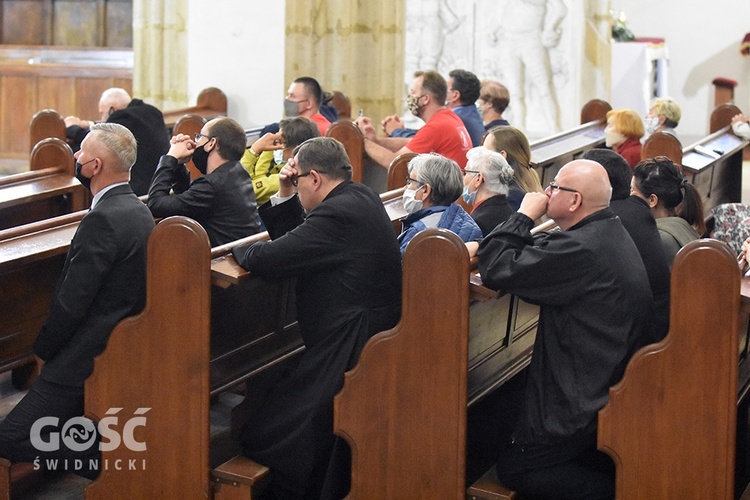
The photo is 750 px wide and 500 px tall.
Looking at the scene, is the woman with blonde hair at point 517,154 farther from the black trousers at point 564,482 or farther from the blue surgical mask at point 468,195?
the black trousers at point 564,482

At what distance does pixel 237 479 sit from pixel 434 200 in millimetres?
1191

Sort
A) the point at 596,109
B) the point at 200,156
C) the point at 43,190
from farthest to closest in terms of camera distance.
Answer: the point at 596,109
the point at 43,190
the point at 200,156

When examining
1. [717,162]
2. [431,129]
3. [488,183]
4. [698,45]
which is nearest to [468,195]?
[488,183]

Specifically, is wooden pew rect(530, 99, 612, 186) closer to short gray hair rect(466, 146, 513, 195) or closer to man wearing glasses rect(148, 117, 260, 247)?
short gray hair rect(466, 146, 513, 195)

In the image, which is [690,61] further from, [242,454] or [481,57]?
[242,454]

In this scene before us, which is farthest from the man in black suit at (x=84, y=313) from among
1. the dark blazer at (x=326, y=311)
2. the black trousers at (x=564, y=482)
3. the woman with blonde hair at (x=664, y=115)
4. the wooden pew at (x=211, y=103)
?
the wooden pew at (x=211, y=103)

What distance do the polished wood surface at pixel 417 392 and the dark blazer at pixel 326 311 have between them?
116 mm

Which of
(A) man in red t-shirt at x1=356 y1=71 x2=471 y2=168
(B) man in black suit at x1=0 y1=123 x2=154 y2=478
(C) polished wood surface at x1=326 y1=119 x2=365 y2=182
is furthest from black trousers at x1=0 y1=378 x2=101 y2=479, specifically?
(C) polished wood surface at x1=326 y1=119 x2=365 y2=182

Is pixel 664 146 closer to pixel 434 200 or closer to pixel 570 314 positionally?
pixel 434 200

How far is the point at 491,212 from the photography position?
418 cm

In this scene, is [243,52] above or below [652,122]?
above

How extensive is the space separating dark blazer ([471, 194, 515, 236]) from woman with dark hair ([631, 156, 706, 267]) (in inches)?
19.6

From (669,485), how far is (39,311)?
240cm

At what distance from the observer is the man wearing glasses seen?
4461 mm
